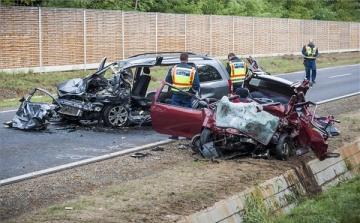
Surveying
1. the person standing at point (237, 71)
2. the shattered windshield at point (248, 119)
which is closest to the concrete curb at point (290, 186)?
the shattered windshield at point (248, 119)

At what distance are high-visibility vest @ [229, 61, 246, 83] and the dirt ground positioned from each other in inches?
152

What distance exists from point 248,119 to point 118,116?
179 inches

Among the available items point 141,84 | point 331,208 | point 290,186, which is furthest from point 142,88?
point 331,208

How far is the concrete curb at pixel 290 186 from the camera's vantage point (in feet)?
29.3

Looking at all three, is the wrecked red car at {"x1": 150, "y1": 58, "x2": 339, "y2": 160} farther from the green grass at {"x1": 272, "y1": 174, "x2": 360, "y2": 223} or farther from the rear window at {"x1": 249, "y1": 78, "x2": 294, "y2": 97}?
the green grass at {"x1": 272, "y1": 174, "x2": 360, "y2": 223}

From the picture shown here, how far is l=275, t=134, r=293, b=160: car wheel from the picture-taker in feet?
38.2

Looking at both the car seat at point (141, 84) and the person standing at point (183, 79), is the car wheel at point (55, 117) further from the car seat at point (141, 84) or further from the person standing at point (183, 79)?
the person standing at point (183, 79)

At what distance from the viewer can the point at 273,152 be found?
1188 cm

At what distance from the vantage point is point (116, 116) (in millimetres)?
15133

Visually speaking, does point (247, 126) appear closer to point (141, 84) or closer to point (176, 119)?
point (176, 119)

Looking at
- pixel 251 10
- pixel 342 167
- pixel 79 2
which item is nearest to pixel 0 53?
pixel 79 2

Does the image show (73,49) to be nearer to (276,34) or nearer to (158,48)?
(158,48)

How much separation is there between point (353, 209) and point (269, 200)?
1.35 metres

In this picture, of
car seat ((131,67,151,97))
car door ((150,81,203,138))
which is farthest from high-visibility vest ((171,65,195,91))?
car seat ((131,67,151,97))
